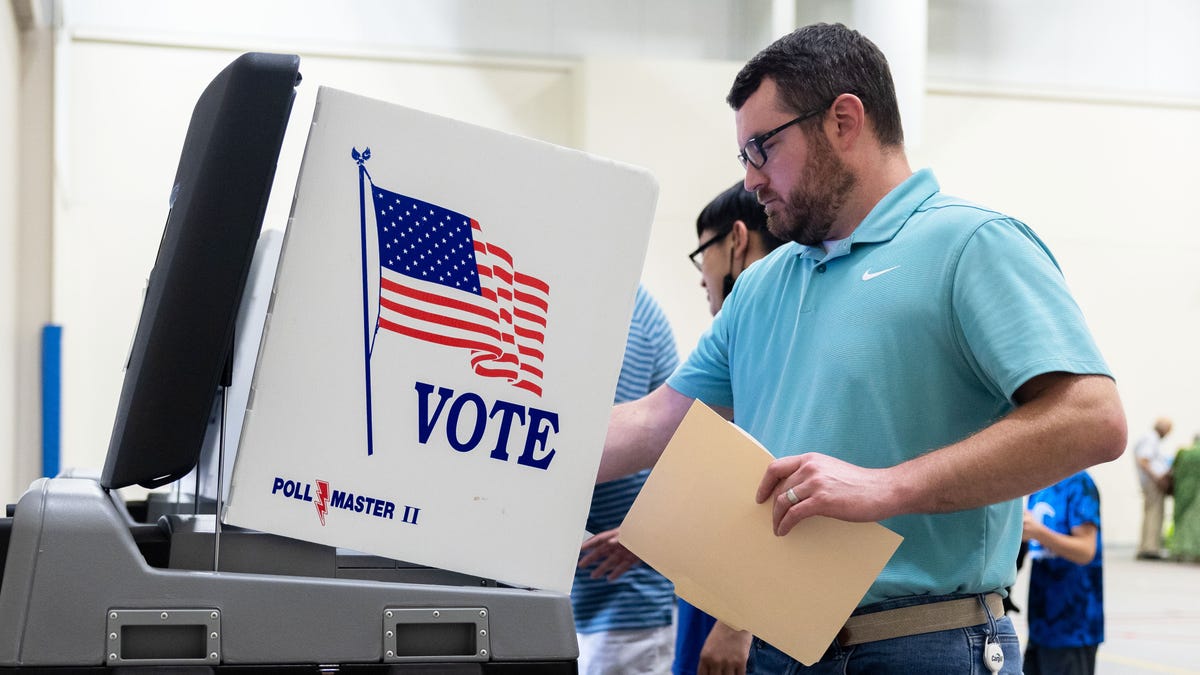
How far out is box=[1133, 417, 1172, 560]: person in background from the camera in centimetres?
1168

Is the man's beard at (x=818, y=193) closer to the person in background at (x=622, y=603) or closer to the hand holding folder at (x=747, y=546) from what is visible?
the hand holding folder at (x=747, y=546)

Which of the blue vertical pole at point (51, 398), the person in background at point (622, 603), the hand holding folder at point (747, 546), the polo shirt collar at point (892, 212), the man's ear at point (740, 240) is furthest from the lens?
the blue vertical pole at point (51, 398)

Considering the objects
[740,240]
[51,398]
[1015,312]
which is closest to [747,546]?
[1015,312]

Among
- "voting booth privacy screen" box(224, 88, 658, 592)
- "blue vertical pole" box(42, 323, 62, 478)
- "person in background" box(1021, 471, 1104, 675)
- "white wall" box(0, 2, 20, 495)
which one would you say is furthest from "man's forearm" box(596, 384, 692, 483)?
"blue vertical pole" box(42, 323, 62, 478)

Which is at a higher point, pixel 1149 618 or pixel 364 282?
pixel 364 282

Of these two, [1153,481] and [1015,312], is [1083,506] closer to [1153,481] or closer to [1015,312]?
[1015,312]

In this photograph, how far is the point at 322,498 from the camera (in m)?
1.10

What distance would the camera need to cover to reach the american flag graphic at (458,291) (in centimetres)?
112

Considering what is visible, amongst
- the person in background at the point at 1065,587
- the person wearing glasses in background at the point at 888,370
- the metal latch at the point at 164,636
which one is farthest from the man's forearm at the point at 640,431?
the person in background at the point at 1065,587

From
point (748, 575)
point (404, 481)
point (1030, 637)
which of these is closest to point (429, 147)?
point (404, 481)

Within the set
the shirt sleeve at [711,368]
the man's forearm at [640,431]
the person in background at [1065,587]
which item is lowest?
the person in background at [1065,587]

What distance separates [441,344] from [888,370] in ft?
2.13

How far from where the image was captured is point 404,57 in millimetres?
10148

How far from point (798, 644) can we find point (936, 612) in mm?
216
